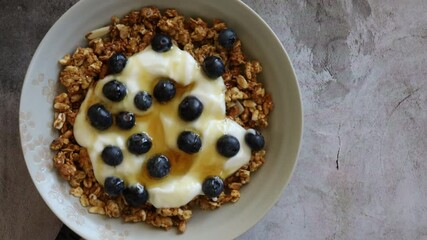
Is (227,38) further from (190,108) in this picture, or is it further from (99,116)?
(99,116)

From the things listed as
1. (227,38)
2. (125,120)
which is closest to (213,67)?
(227,38)

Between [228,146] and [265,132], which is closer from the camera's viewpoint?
[228,146]

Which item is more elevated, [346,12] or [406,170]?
[346,12]

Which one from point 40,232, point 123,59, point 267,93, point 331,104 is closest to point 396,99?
point 331,104

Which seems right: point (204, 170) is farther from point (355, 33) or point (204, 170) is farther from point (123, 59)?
point (355, 33)

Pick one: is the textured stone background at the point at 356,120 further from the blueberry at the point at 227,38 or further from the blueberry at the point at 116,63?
the blueberry at the point at 116,63

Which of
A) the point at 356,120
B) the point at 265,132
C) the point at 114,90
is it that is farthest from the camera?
the point at 356,120

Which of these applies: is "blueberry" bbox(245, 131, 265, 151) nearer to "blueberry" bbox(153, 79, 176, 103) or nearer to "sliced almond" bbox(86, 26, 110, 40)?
"blueberry" bbox(153, 79, 176, 103)

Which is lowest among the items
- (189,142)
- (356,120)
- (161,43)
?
(356,120)
